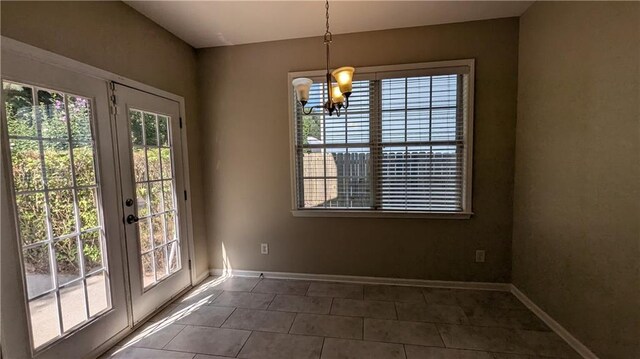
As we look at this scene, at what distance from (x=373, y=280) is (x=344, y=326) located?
0.86m

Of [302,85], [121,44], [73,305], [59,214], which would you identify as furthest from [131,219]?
[302,85]

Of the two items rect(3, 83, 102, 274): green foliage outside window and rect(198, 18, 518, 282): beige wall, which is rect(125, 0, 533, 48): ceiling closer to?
rect(198, 18, 518, 282): beige wall

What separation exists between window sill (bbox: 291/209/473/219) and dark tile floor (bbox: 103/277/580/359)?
772 millimetres

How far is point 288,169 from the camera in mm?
3021

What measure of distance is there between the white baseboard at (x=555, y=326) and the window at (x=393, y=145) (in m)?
0.89

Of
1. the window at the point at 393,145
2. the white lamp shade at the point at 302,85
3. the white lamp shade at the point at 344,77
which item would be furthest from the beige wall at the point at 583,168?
the white lamp shade at the point at 302,85

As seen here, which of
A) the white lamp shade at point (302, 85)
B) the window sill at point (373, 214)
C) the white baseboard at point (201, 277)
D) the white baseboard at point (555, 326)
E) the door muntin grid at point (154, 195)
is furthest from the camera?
the white baseboard at point (201, 277)

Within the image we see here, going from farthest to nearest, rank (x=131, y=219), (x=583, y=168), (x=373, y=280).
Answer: (x=373, y=280), (x=131, y=219), (x=583, y=168)

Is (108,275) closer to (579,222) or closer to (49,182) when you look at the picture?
(49,182)

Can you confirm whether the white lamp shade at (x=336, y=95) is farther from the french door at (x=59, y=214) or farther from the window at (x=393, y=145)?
the french door at (x=59, y=214)

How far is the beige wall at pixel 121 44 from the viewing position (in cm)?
159

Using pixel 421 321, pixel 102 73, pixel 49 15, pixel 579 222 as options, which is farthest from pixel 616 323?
pixel 49 15

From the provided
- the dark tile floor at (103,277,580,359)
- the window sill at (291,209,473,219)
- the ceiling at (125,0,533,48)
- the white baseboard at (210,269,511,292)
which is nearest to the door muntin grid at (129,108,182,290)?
the dark tile floor at (103,277,580,359)

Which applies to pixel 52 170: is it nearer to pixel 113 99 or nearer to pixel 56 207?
pixel 56 207
